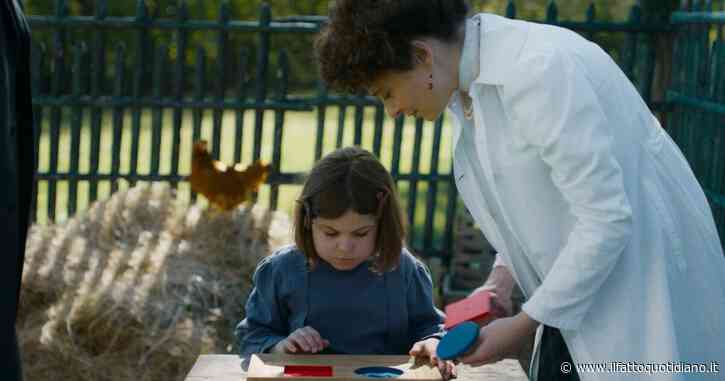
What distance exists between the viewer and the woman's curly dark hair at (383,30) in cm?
215

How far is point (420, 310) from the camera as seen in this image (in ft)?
9.68

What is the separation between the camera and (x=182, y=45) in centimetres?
576

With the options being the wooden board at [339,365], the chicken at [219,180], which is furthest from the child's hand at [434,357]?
the chicken at [219,180]

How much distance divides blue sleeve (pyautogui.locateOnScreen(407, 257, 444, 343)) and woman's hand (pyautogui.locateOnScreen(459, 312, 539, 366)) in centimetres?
76

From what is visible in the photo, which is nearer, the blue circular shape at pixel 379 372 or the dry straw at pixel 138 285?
the blue circular shape at pixel 379 372

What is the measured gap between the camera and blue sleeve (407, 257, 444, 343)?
2932 mm

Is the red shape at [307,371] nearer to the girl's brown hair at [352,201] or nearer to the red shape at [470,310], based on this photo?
the red shape at [470,310]

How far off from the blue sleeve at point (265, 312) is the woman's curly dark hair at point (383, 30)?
2.69 feet

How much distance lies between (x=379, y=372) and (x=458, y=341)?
0.97 ft

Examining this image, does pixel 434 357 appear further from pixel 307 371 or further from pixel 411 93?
pixel 411 93

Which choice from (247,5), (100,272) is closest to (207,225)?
(100,272)

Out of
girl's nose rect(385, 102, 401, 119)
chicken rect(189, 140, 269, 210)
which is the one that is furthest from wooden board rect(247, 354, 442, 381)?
chicken rect(189, 140, 269, 210)

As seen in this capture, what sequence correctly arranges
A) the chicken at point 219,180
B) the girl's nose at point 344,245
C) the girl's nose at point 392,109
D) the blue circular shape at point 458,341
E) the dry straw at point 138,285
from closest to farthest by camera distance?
the blue circular shape at point 458,341, the girl's nose at point 392,109, the girl's nose at point 344,245, the dry straw at point 138,285, the chicken at point 219,180

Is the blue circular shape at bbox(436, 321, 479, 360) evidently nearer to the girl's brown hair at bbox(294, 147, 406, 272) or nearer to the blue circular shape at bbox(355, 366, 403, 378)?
the blue circular shape at bbox(355, 366, 403, 378)
